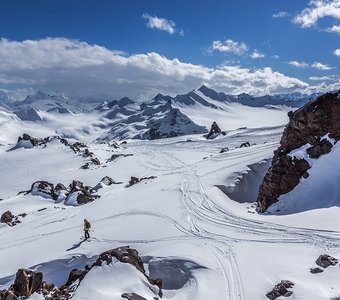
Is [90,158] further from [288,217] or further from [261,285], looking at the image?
[261,285]

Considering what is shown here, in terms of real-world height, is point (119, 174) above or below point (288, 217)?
below

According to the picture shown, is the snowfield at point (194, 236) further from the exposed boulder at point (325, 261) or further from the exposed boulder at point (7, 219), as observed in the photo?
the exposed boulder at point (7, 219)

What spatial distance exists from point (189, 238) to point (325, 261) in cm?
1079

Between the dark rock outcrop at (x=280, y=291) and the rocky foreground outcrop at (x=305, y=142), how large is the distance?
17.6 metres

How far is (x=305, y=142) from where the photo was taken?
3894 centimetres

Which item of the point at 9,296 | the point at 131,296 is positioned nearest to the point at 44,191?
the point at 9,296

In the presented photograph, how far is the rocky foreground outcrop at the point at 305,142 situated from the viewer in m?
37.2

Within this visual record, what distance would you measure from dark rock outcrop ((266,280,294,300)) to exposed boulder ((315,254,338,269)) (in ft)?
9.22

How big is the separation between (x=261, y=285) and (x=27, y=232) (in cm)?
2816

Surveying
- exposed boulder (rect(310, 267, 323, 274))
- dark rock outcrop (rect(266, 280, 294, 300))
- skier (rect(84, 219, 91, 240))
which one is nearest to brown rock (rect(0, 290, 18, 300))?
skier (rect(84, 219, 91, 240))

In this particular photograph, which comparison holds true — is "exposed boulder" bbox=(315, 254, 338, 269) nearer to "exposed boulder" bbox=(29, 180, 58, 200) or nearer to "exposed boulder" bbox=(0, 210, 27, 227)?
"exposed boulder" bbox=(0, 210, 27, 227)

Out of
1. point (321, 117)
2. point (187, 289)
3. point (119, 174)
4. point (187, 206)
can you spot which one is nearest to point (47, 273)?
point (187, 289)

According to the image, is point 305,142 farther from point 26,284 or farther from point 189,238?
point 26,284

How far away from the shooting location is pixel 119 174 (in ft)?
244
